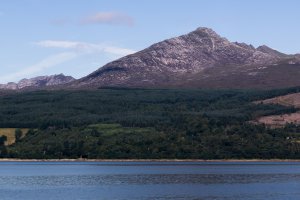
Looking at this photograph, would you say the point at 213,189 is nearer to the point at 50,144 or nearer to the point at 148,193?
the point at 148,193

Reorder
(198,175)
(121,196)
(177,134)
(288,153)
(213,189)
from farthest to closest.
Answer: (177,134)
(288,153)
(198,175)
(213,189)
(121,196)

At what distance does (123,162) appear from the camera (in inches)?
7451

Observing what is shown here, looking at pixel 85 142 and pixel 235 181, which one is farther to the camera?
pixel 85 142

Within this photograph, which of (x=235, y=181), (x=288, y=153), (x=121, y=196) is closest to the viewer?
Answer: (x=121, y=196)

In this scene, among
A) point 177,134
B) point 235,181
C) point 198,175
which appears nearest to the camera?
point 235,181

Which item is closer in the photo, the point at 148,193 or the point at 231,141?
the point at 148,193

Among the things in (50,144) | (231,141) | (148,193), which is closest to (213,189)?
(148,193)

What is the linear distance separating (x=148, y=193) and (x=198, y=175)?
129ft

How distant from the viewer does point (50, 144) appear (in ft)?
632

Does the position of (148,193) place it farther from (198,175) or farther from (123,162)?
(123,162)

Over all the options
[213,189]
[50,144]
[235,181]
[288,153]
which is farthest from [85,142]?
[213,189]

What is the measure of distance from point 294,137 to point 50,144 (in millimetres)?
65037

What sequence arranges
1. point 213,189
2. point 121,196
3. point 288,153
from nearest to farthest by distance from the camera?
1. point 121,196
2. point 213,189
3. point 288,153

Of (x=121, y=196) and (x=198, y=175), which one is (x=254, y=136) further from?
(x=121, y=196)
